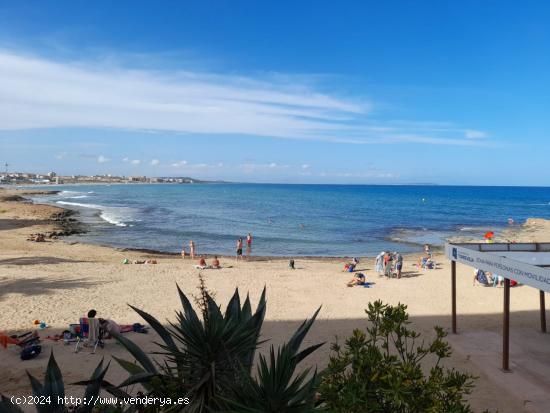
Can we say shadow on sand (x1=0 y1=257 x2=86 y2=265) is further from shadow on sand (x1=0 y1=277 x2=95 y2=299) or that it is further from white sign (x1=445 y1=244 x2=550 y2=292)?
white sign (x1=445 y1=244 x2=550 y2=292)

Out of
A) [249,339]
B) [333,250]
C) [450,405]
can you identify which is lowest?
[333,250]

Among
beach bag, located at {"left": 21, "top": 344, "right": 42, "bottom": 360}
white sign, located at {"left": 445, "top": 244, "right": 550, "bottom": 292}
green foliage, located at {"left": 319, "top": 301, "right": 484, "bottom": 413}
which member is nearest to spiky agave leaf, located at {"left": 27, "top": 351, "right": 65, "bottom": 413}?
green foliage, located at {"left": 319, "top": 301, "right": 484, "bottom": 413}

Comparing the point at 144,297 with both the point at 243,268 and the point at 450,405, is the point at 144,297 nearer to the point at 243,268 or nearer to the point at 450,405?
the point at 243,268

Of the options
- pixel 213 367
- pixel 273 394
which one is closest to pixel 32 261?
pixel 213 367

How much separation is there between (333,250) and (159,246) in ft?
41.9

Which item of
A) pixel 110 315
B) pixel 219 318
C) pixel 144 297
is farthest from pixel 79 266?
pixel 219 318

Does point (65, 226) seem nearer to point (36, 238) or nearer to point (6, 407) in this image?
point (36, 238)

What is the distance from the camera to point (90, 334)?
33.7ft

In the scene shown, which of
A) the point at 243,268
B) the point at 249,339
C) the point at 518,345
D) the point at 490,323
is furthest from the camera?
the point at 243,268

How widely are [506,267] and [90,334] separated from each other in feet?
29.4

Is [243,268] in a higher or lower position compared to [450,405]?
lower

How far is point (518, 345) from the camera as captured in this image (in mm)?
10508

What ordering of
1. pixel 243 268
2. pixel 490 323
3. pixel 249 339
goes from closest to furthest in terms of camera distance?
pixel 249 339 → pixel 490 323 → pixel 243 268

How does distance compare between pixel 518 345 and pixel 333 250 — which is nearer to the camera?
pixel 518 345
